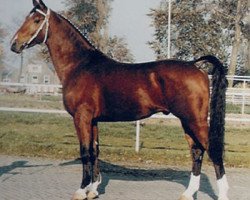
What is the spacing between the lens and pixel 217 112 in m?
6.24

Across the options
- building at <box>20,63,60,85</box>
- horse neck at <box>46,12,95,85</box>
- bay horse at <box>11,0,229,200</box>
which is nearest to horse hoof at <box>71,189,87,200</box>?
bay horse at <box>11,0,229,200</box>

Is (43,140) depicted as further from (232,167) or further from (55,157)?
(232,167)

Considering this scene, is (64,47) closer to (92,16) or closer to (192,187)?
(192,187)

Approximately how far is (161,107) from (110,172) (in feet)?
9.19

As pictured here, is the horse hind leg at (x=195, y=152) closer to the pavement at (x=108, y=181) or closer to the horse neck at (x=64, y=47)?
the pavement at (x=108, y=181)

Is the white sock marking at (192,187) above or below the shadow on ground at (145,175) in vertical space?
above

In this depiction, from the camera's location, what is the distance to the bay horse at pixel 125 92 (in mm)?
6113

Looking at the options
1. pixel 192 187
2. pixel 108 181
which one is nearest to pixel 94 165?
pixel 108 181

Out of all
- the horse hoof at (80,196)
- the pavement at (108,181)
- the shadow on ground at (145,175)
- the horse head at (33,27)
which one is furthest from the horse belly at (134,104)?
the shadow on ground at (145,175)

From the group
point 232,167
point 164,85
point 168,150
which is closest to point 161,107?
point 164,85

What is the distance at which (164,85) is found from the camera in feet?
20.4

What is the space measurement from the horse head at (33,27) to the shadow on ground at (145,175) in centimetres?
252

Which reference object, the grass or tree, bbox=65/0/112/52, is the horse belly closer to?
the grass

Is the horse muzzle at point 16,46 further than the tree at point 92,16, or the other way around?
the tree at point 92,16
